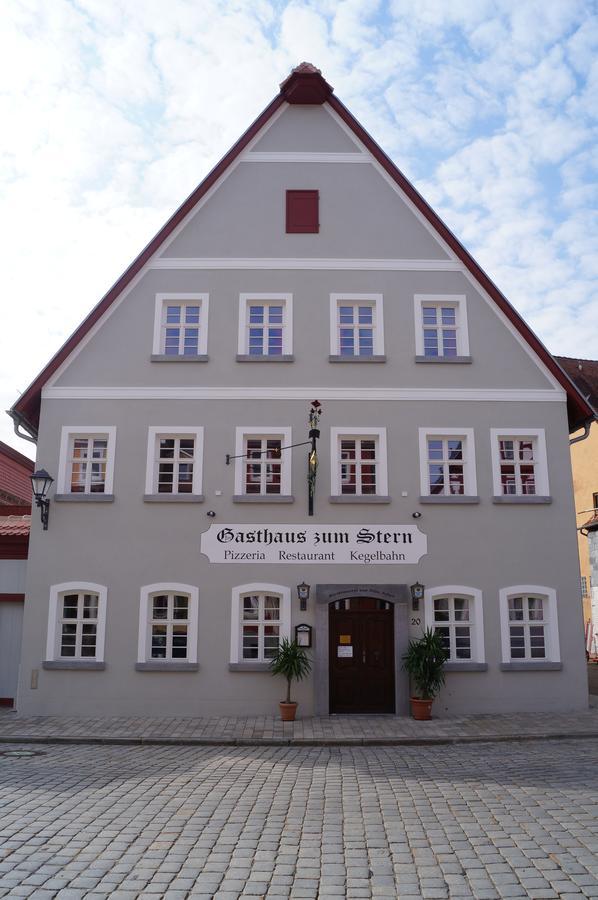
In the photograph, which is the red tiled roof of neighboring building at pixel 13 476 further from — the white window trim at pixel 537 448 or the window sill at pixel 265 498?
the white window trim at pixel 537 448

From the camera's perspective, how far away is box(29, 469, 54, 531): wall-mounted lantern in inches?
613

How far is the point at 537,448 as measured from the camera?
54.1 feet

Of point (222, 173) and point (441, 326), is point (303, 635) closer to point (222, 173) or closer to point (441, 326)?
point (441, 326)

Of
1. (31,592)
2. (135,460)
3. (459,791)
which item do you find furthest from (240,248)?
(459,791)

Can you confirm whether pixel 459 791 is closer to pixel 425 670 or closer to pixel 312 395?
pixel 425 670

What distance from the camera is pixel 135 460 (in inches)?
635

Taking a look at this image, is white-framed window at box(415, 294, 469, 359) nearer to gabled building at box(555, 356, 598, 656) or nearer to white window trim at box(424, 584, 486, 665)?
white window trim at box(424, 584, 486, 665)

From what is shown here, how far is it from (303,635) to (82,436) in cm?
624

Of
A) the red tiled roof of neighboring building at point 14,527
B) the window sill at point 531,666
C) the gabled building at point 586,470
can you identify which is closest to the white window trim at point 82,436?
the red tiled roof of neighboring building at point 14,527

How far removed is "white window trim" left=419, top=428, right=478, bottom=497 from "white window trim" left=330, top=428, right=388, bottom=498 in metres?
0.77

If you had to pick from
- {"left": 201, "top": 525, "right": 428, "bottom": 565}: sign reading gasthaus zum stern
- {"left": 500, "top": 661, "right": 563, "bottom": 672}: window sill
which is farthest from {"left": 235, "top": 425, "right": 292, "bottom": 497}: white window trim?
{"left": 500, "top": 661, "right": 563, "bottom": 672}: window sill

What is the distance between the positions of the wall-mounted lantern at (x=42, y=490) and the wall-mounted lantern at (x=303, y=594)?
535cm

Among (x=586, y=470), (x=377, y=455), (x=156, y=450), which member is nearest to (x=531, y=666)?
(x=377, y=455)

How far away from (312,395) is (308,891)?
11.4 metres
